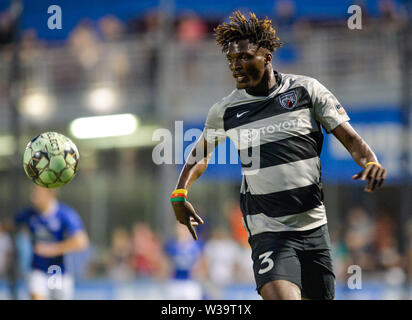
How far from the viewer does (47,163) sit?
5.46 metres

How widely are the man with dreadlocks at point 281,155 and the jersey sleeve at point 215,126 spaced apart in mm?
197

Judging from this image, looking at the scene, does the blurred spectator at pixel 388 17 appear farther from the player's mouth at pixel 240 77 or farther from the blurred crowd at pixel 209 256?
the player's mouth at pixel 240 77

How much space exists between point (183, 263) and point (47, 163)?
635 cm

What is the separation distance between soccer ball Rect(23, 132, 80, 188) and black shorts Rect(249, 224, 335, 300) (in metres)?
1.72

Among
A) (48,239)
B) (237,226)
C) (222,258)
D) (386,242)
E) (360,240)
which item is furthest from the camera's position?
(237,226)

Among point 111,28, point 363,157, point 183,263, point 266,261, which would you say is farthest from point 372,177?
point 111,28

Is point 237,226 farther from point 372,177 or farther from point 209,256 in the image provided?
point 372,177

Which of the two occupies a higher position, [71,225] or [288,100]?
[288,100]

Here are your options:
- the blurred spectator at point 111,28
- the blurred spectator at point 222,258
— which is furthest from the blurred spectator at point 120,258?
the blurred spectator at point 111,28

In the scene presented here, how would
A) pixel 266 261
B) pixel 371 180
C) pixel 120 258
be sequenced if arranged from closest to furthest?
1. pixel 371 180
2. pixel 266 261
3. pixel 120 258

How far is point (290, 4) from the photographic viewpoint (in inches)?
589

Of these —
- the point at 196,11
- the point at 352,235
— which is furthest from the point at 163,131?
the point at 352,235

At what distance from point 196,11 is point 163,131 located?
2.82 meters
